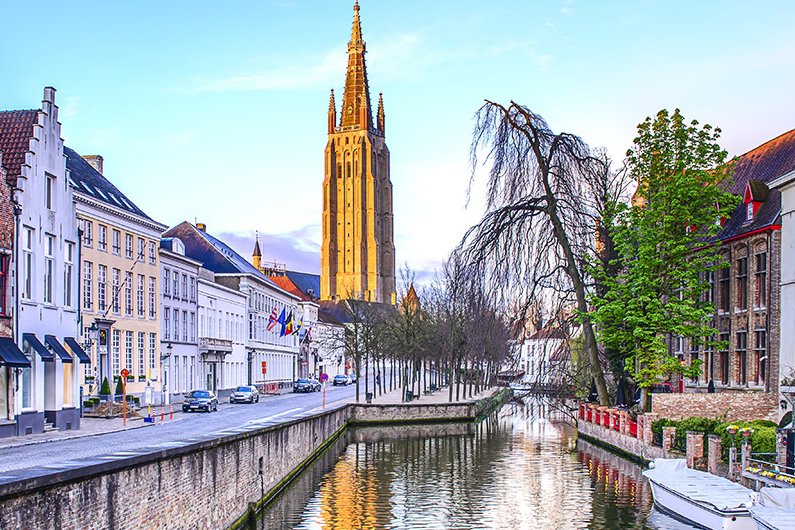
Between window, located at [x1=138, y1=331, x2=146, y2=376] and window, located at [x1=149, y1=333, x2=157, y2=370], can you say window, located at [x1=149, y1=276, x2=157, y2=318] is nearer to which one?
window, located at [x1=149, y1=333, x2=157, y2=370]

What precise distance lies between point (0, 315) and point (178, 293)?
3265cm

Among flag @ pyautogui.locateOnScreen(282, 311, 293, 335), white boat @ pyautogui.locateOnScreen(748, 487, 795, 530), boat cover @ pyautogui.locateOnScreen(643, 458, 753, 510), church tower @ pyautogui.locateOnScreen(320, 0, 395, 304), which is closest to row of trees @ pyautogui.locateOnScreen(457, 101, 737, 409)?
boat cover @ pyautogui.locateOnScreen(643, 458, 753, 510)

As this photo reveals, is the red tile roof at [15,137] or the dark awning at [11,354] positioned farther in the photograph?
the red tile roof at [15,137]

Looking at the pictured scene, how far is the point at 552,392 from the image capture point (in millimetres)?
39875

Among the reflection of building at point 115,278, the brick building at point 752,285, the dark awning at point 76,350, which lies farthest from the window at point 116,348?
the brick building at point 752,285

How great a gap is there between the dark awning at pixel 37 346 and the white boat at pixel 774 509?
2469 cm

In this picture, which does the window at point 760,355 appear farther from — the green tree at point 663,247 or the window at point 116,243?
the window at point 116,243

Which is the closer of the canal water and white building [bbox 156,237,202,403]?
the canal water

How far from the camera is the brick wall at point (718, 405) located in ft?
114

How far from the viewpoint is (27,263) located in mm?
35125

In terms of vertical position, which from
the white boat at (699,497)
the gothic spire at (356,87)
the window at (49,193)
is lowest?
the white boat at (699,497)

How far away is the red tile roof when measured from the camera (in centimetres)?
3578

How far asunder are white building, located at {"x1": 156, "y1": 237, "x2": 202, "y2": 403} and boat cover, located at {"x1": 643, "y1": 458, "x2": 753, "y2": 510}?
127 ft

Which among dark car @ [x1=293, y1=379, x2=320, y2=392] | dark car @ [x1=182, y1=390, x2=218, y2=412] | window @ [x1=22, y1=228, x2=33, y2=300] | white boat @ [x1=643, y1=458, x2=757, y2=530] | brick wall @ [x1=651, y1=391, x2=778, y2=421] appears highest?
window @ [x1=22, y1=228, x2=33, y2=300]
